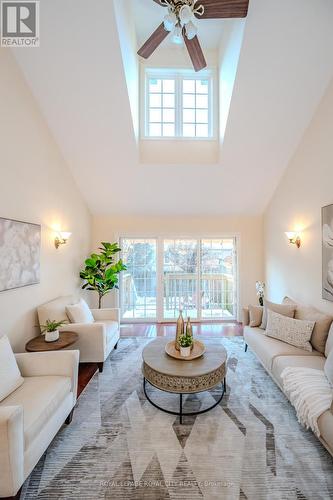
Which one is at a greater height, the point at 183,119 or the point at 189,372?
the point at 183,119

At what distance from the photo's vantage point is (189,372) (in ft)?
7.41

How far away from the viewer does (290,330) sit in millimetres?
2980

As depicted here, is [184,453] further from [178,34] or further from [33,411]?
[178,34]

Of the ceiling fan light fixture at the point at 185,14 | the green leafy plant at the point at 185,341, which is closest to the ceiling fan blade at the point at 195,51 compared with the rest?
the ceiling fan light fixture at the point at 185,14

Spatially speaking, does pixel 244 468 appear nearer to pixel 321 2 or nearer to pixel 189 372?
pixel 189 372

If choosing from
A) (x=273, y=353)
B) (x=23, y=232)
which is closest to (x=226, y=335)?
(x=273, y=353)

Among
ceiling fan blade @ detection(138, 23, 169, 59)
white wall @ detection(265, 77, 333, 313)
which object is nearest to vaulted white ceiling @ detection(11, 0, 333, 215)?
white wall @ detection(265, 77, 333, 313)

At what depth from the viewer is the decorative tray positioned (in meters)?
2.51

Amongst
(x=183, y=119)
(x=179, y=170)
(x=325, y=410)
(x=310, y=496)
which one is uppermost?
(x=183, y=119)

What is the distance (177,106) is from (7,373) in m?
4.71

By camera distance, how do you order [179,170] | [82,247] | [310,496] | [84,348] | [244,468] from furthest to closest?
[82,247], [179,170], [84,348], [244,468], [310,496]

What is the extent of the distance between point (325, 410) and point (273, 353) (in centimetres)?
92

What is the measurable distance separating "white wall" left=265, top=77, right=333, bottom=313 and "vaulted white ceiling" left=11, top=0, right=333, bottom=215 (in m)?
0.24

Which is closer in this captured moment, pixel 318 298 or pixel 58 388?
pixel 58 388
